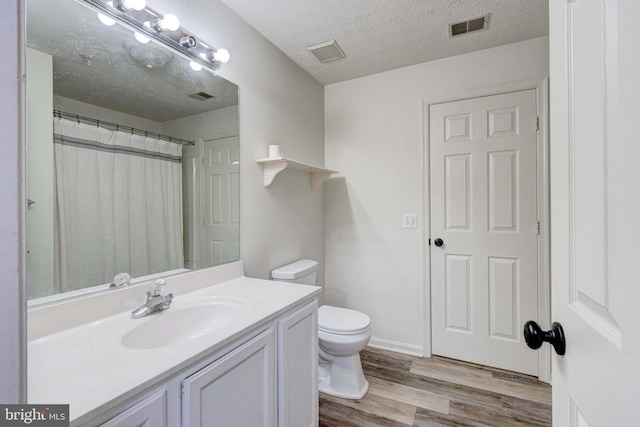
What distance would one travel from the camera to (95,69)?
1072 mm

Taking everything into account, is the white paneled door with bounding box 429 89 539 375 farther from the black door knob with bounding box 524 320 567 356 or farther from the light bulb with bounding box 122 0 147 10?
the light bulb with bounding box 122 0 147 10

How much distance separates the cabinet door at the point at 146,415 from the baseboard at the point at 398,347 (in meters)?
2.01

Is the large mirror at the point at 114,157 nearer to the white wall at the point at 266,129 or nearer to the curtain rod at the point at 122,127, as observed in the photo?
the curtain rod at the point at 122,127

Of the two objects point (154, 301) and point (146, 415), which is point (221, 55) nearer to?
point (154, 301)

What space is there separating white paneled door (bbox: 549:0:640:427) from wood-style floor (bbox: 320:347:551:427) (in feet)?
3.95

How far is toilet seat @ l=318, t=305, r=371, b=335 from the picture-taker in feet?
5.66

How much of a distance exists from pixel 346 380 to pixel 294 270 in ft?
2.53

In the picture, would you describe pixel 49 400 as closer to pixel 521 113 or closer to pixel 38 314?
pixel 38 314

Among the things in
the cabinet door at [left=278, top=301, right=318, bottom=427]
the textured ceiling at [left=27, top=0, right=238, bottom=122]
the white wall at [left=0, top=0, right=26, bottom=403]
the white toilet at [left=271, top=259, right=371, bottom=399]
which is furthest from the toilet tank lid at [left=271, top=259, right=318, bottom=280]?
the white wall at [left=0, top=0, right=26, bottom=403]

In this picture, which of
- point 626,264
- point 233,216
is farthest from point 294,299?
point 626,264

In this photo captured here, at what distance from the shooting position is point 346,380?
1.81 meters

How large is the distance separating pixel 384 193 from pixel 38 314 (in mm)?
2139

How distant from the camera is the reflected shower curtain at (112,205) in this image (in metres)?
0.99

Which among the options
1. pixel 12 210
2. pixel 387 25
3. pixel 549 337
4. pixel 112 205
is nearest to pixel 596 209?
pixel 549 337
